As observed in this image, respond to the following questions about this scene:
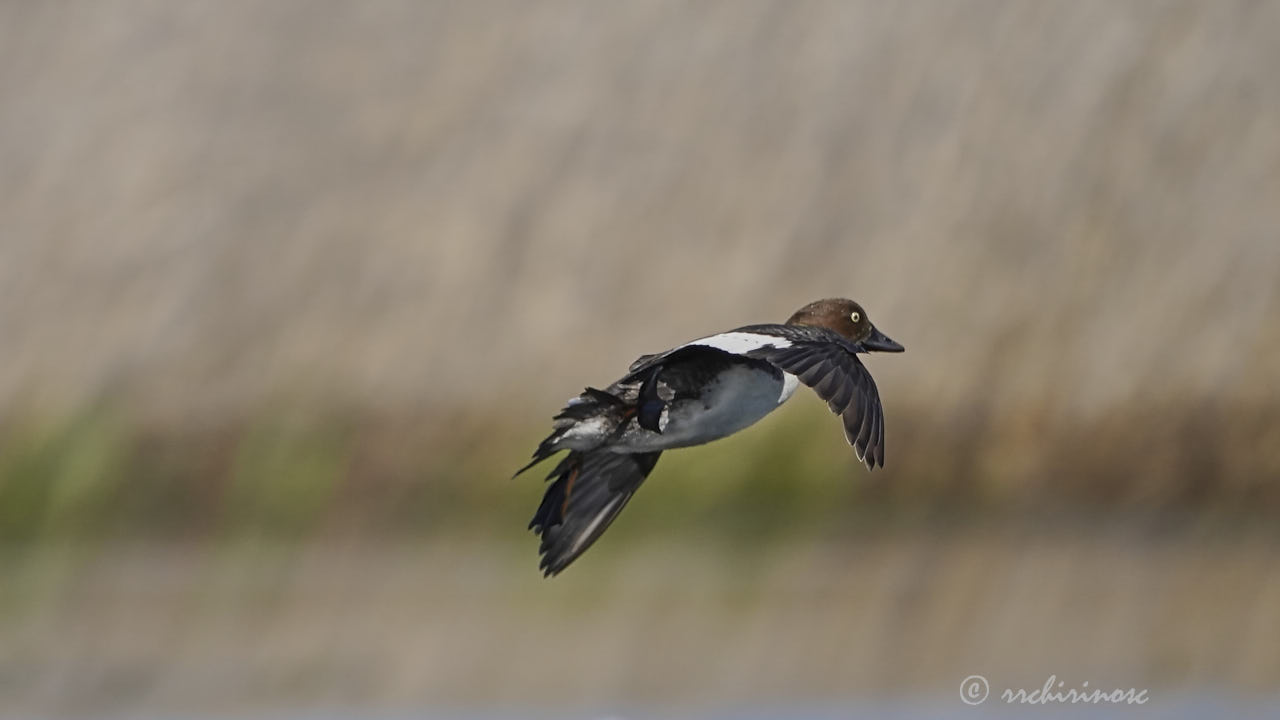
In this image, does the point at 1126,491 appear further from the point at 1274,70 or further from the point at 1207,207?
the point at 1274,70

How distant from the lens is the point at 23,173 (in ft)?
53.4

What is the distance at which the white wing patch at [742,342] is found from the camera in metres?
6.50

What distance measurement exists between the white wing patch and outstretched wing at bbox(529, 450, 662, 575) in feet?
2.08

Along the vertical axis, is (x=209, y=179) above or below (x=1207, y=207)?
above

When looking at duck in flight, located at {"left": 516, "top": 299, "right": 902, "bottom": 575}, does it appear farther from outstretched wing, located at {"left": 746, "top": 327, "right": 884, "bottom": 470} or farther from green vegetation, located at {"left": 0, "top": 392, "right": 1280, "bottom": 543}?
green vegetation, located at {"left": 0, "top": 392, "right": 1280, "bottom": 543}

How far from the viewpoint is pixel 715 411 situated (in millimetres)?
6879

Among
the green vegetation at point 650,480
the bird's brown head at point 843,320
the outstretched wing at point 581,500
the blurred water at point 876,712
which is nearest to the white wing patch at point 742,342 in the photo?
the outstretched wing at point 581,500

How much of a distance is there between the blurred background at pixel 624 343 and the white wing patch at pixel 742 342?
2.85 metres

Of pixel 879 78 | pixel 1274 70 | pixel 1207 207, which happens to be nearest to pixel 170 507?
pixel 879 78

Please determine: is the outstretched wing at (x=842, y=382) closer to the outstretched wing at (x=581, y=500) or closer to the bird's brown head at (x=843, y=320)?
the outstretched wing at (x=581, y=500)

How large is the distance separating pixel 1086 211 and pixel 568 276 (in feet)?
15.0

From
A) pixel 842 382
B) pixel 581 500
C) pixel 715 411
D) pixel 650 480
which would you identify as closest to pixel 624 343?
pixel 650 480

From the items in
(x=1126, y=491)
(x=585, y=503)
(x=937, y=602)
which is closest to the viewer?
(x=585, y=503)

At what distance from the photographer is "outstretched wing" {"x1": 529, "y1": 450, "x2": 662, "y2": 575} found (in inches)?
272
